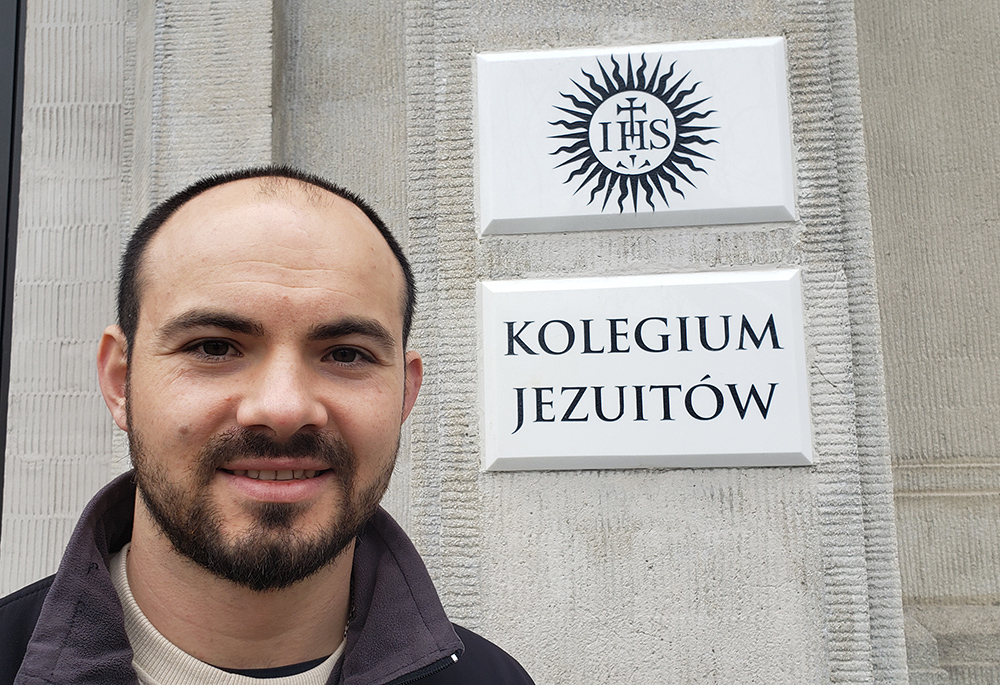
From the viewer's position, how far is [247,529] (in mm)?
1164

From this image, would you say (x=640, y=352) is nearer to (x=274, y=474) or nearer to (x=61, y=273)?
(x=274, y=474)

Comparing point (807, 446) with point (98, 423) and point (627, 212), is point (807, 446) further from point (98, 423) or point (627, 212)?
point (98, 423)

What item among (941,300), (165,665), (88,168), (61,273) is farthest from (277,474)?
(941,300)

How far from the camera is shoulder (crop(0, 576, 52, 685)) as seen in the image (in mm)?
1141

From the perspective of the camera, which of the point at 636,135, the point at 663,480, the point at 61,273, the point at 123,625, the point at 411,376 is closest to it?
the point at 123,625

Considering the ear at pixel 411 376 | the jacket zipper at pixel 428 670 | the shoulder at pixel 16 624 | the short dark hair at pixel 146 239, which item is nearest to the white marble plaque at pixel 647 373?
the ear at pixel 411 376

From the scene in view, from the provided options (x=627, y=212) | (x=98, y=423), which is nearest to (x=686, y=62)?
(x=627, y=212)

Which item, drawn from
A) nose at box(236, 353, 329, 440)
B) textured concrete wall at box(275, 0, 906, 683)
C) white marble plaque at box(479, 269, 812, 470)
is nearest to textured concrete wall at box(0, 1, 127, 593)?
textured concrete wall at box(275, 0, 906, 683)

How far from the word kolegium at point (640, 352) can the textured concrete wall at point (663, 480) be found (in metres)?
0.15

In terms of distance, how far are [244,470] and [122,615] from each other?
25 cm

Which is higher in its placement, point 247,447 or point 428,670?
point 247,447

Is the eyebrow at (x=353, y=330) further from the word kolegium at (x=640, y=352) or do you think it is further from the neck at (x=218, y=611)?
the word kolegium at (x=640, y=352)

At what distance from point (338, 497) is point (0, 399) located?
1.81 m

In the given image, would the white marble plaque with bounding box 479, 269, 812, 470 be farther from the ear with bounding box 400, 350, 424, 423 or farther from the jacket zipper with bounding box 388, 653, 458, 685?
the jacket zipper with bounding box 388, 653, 458, 685
